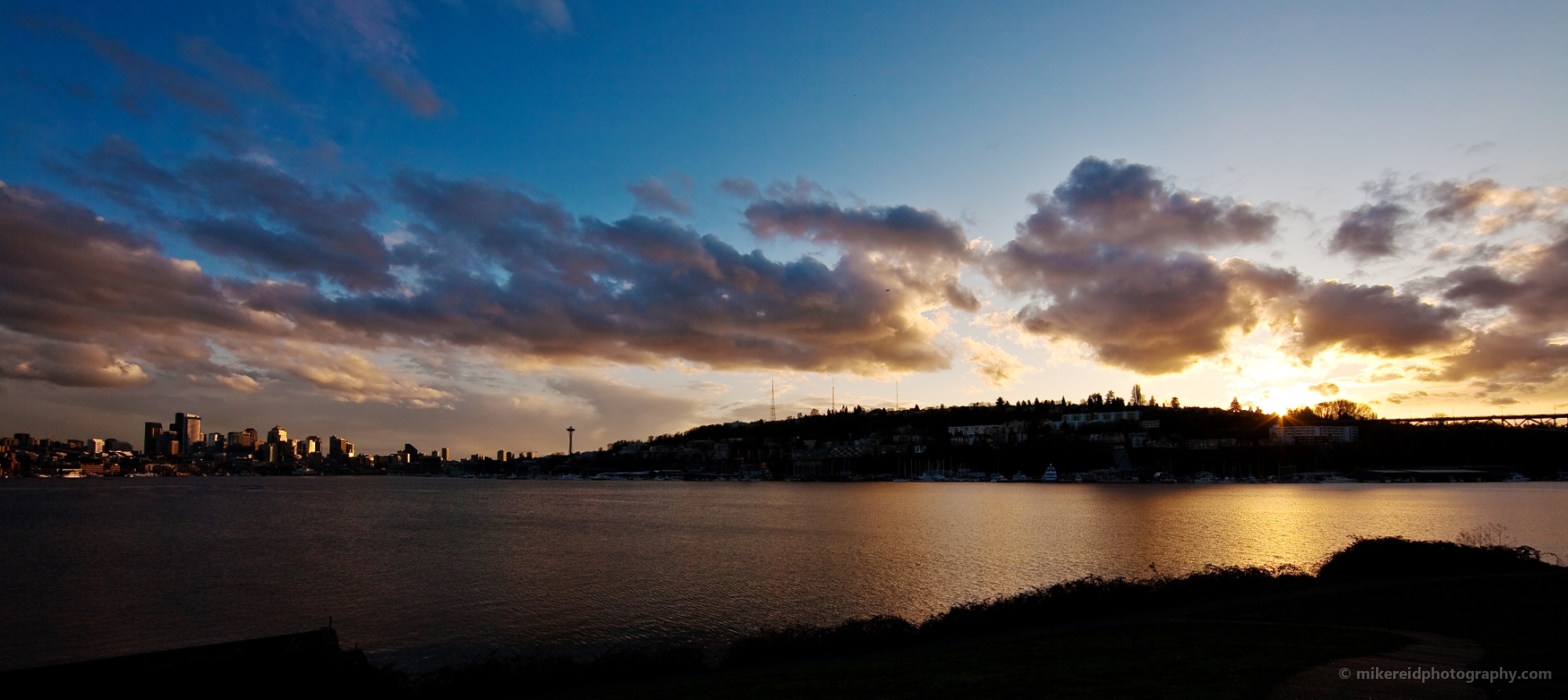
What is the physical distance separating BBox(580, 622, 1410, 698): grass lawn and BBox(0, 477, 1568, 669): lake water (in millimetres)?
9828

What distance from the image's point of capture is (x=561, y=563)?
47.1 meters

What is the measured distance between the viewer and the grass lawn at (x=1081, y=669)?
42.7ft

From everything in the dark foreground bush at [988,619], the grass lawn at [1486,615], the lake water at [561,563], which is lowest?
the lake water at [561,563]

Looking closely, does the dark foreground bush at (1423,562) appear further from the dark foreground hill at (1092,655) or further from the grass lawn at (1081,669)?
the grass lawn at (1081,669)

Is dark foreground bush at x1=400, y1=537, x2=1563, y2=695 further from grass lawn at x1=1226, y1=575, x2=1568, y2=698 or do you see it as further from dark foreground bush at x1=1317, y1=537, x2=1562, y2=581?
grass lawn at x1=1226, y1=575, x2=1568, y2=698

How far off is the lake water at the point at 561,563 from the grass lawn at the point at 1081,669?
9828 millimetres

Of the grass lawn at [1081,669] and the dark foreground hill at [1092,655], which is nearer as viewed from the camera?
the grass lawn at [1081,669]

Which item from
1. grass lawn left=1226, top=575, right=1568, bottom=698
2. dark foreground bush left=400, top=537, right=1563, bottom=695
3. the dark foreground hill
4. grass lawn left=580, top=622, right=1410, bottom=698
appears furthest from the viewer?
dark foreground bush left=400, top=537, right=1563, bottom=695

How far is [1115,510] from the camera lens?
315 feet

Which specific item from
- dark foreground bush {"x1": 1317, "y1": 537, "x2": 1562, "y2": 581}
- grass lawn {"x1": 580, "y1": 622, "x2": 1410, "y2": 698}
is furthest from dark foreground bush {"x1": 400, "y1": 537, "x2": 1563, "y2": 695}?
grass lawn {"x1": 580, "y1": 622, "x2": 1410, "y2": 698}

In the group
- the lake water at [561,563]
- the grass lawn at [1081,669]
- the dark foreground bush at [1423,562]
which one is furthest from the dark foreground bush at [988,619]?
the lake water at [561,563]

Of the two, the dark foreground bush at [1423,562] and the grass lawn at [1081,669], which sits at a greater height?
the grass lawn at [1081,669]

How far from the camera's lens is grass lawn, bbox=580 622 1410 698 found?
13016 millimetres

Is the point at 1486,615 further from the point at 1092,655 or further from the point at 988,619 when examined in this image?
the point at 988,619
